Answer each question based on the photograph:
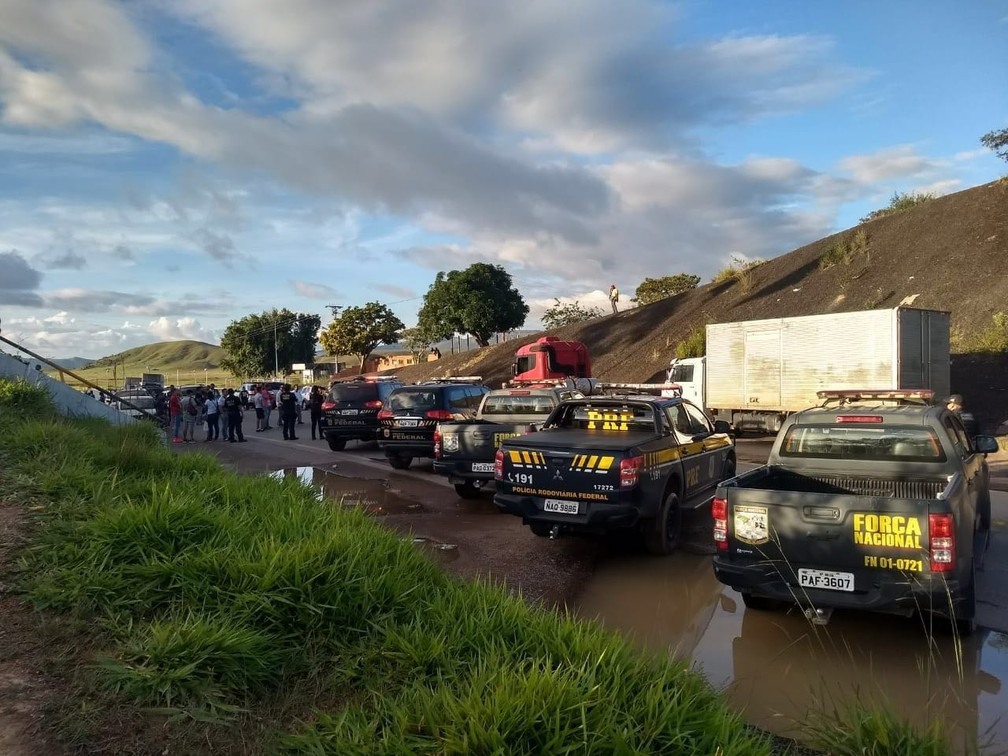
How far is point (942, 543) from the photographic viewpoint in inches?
178

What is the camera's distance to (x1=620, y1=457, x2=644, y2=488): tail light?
699cm

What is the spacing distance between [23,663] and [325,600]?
1478mm

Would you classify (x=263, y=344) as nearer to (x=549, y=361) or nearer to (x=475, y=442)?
(x=549, y=361)

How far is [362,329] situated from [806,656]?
6466 cm

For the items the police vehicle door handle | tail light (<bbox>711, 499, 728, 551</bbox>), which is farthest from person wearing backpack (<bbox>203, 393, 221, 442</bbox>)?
the police vehicle door handle

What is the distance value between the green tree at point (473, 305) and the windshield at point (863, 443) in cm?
4484

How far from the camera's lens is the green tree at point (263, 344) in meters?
76.9

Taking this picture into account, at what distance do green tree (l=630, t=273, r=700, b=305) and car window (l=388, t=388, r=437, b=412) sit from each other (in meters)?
48.4

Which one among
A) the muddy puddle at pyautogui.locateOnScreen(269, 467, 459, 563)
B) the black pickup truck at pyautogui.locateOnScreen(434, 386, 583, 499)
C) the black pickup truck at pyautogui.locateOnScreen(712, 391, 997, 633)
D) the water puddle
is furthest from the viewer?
the black pickup truck at pyautogui.locateOnScreen(434, 386, 583, 499)

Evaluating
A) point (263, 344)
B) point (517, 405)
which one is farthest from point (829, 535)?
point (263, 344)

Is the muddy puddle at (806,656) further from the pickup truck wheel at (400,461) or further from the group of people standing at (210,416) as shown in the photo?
the group of people standing at (210,416)

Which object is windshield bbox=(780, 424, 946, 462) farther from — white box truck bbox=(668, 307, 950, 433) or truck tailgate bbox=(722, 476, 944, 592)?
white box truck bbox=(668, 307, 950, 433)

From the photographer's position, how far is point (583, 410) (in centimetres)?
889

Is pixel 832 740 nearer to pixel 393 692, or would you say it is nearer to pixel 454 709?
pixel 454 709
